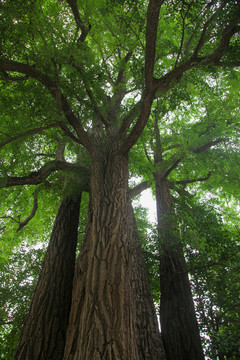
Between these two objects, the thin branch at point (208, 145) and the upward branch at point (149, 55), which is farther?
the thin branch at point (208, 145)

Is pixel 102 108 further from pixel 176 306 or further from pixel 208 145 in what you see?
pixel 176 306

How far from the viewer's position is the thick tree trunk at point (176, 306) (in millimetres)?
3469

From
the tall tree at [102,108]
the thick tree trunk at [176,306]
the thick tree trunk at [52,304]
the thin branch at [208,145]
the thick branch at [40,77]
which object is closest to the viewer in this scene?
the tall tree at [102,108]

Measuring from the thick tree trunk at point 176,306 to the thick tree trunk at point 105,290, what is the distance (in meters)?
0.97

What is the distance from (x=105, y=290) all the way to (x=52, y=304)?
186 centimetres

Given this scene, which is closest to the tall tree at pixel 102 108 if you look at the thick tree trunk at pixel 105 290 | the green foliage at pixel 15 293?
the thick tree trunk at pixel 105 290

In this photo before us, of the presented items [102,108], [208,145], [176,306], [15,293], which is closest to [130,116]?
[102,108]

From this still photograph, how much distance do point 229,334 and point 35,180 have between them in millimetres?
Result: 4480

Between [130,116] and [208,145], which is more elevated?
[208,145]

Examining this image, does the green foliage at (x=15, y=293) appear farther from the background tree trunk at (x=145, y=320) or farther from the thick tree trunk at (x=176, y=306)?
the thick tree trunk at (x=176, y=306)

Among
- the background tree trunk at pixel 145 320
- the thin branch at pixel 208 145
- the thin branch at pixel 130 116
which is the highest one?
the thin branch at pixel 208 145

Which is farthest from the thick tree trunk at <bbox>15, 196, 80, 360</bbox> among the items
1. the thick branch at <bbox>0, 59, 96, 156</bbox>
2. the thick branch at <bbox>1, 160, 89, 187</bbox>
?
the thick branch at <bbox>0, 59, 96, 156</bbox>

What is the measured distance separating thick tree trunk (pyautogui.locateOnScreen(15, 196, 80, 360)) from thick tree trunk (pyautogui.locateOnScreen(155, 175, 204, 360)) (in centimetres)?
188

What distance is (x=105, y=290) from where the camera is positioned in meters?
2.59
